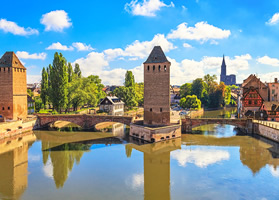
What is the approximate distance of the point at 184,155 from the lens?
27719 millimetres

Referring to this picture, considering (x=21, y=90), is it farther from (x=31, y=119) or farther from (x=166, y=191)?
(x=166, y=191)

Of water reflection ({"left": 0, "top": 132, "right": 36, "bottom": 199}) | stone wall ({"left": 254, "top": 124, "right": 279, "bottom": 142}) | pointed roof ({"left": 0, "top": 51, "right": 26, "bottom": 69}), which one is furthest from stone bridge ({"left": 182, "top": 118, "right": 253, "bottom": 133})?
pointed roof ({"left": 0, "top": 51, "right": 26, "bottom": 69})

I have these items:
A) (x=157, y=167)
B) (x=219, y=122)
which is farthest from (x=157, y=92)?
(x=157, y=167)

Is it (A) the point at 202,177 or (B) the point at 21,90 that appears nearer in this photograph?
(A) the point at 202,177

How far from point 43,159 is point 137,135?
48.1ft

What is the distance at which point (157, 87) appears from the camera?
35531 mm

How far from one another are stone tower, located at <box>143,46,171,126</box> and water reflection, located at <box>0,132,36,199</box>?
749 inches

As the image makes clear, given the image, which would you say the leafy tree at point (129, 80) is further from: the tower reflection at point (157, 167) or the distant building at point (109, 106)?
the tower reflection at point (157, 167)

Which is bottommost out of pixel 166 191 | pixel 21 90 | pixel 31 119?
pixel 166 191

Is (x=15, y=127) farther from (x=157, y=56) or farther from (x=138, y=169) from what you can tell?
(x=157, y=56)

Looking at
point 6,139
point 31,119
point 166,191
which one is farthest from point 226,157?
point 31,119

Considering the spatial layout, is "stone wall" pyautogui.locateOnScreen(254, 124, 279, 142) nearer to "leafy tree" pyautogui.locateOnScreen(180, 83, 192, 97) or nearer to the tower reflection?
the tower reflection

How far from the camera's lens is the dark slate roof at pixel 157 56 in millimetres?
35375

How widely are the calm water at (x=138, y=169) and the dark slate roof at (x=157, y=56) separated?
12.8 meters
